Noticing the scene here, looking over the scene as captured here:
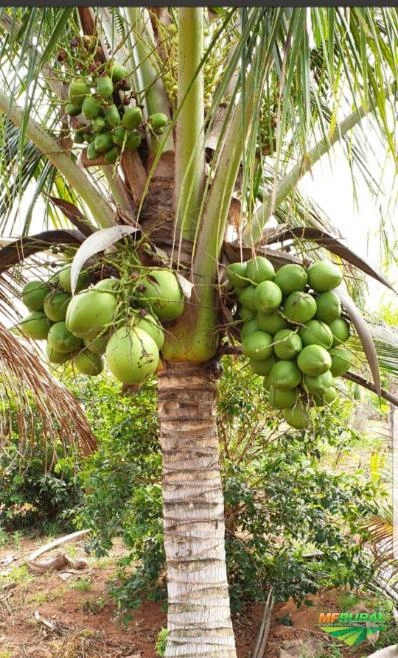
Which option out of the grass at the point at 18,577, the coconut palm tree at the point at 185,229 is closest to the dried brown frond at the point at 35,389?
the coconut palm tree at the point at 185,229

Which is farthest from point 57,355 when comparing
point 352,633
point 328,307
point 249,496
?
point 352,633

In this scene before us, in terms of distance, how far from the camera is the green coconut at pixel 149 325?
1.72m

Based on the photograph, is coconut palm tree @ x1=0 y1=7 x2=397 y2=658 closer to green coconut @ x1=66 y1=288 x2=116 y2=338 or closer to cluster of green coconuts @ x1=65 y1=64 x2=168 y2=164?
cluster of green coconuts @ x1=65 y1=64 x2=168 y2=164

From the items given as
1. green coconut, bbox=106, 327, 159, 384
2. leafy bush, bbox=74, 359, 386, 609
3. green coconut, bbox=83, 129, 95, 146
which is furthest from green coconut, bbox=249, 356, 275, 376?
leafy bush, bbox=74, 359, 386, 609

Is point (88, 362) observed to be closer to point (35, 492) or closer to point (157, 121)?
point (157, 121)

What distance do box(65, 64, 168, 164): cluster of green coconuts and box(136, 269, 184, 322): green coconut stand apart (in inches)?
17.6

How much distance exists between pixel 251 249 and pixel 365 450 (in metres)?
6.47

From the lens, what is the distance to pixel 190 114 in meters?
2.08

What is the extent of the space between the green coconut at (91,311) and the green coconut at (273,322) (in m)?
0.41

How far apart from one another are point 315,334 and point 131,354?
48 cm

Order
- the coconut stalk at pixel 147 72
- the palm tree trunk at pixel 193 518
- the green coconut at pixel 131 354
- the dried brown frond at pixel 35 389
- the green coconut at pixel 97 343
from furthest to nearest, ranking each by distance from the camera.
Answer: the dried brown frond at pixel 35 389 < the coconut stalk at pixel 147 72 < the palm tree trunk at pixel 193 518 < the green coconut at pixel 97 343 < the green coconut at pixel 131 354

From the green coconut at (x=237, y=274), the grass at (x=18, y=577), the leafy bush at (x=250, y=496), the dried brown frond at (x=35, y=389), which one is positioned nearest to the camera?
the green coconut at (x=237, y=274)

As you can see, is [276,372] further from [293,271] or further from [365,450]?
[365,450]

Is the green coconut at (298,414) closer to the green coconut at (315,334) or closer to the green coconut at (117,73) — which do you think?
the green coconut at (315,334)
